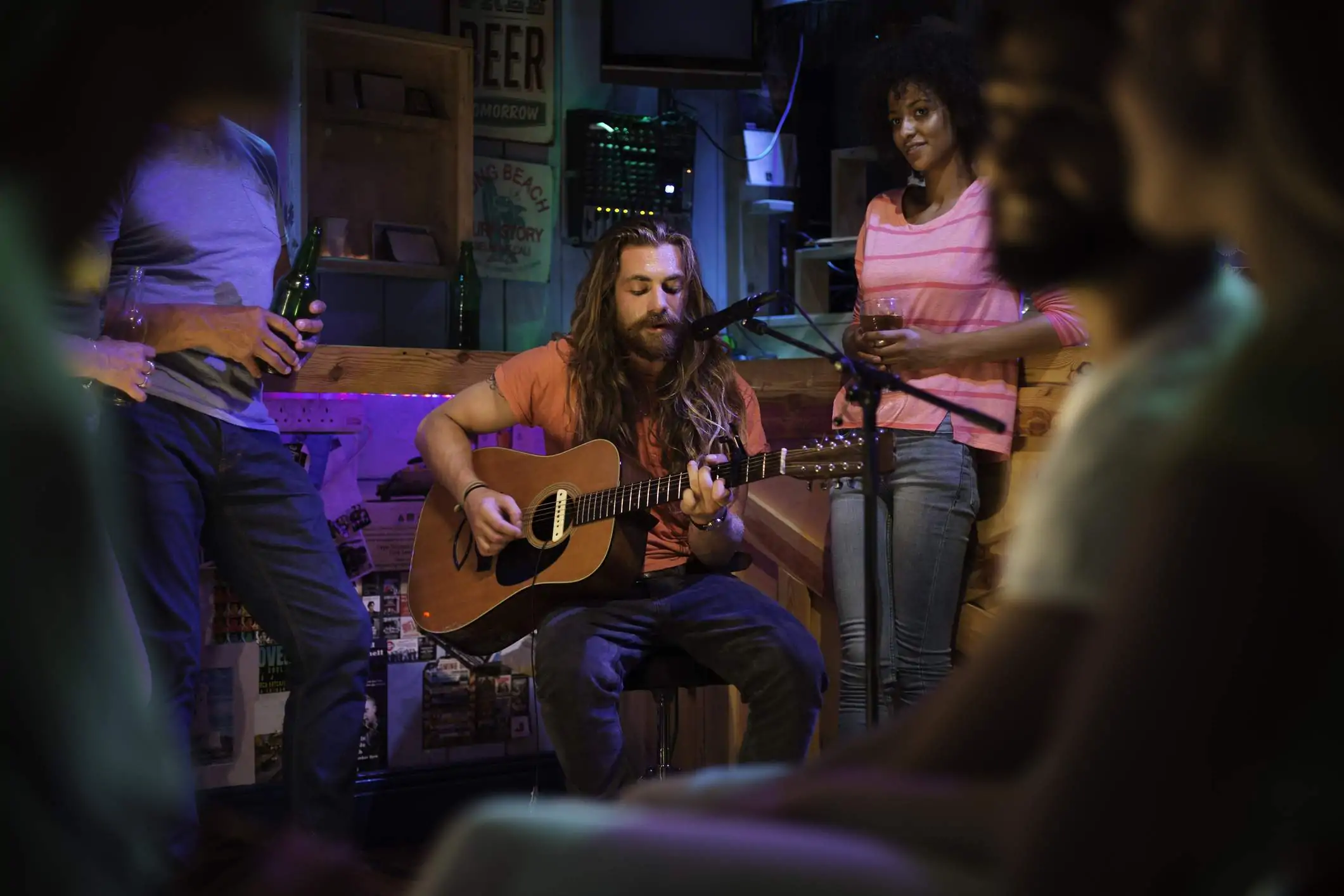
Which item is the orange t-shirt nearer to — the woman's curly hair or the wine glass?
the woman's curly hair

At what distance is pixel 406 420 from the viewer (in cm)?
230

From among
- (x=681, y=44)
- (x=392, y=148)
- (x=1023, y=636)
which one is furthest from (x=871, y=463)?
(x=681, y=44)

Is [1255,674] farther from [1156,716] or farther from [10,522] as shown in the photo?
[10,522]

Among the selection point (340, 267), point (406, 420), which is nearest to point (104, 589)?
point (340, 267)

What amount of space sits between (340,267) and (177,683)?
89cm

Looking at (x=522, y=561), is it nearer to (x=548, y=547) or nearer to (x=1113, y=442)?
(x=548, y=547)

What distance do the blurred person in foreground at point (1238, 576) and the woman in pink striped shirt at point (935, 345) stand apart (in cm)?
9

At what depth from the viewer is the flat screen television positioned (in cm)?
245

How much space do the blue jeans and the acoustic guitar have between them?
41cm

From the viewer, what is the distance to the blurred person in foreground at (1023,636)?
306mm

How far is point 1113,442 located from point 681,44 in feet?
7.68

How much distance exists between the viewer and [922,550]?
3.46 ft

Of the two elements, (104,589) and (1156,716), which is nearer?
(1156,716)

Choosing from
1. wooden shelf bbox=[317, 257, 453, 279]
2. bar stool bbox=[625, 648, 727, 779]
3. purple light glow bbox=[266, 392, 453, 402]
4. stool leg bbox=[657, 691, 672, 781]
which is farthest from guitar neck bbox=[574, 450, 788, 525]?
wooden shelf bbox=[317, 257, 453, 279]
